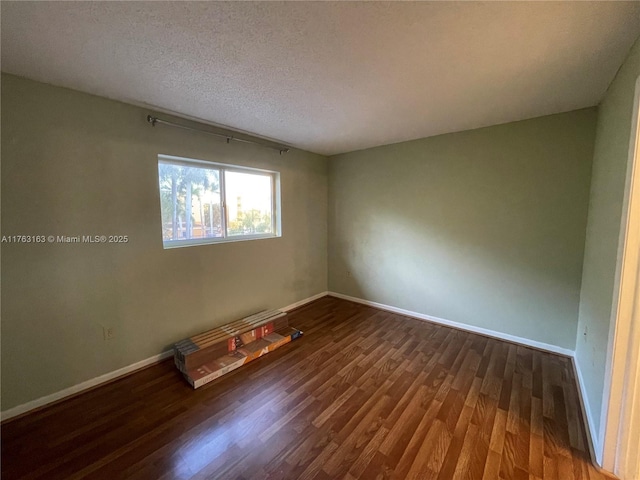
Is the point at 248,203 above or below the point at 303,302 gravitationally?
above

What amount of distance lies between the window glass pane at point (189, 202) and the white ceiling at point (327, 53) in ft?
2.10

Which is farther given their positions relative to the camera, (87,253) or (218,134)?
(218,134)

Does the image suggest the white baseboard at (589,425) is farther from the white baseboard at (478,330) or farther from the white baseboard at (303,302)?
the white baseboard at (303,302)

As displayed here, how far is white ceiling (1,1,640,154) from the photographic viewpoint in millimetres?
1174

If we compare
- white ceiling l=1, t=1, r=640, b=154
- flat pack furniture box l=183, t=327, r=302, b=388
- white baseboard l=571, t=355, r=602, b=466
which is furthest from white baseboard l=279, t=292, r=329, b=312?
white baseboard l=571, t=355, r=602, b=466

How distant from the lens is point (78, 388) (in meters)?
2.02

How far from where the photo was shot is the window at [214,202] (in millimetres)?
2555

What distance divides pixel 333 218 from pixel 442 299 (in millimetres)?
2067

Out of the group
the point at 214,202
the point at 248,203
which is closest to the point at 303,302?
the point at 248,203

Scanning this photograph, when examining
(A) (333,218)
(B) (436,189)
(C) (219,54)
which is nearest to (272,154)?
(A) (333,218)

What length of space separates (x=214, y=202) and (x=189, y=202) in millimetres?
284

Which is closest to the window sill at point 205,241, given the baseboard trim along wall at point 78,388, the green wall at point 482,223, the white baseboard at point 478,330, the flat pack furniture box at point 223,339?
the flat pack furniture box at point 223,339

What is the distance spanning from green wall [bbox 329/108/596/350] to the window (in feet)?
4.38

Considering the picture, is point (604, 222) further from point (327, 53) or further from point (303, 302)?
point (303, 302)
